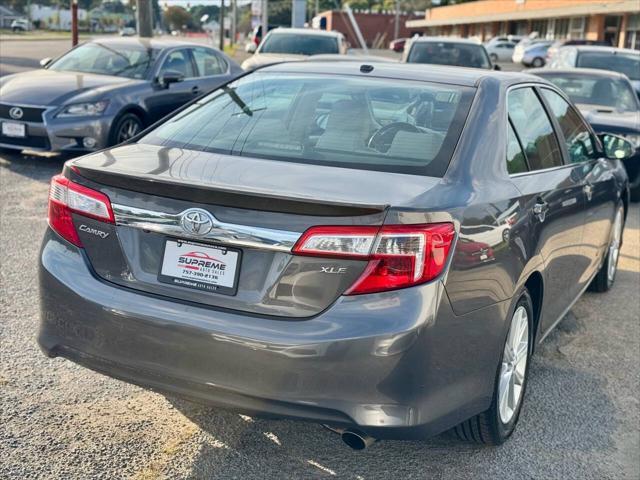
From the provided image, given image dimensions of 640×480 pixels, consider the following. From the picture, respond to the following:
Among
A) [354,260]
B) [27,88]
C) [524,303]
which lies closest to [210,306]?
[354,260]

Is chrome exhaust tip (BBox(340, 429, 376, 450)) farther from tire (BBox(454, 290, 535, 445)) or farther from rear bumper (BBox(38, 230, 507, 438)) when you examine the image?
tire (BBox(454, 290, 535, 445))

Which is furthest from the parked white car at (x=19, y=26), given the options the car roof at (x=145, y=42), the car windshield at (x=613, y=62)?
the car windshield at (x=613, y=62)

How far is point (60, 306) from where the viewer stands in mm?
3312

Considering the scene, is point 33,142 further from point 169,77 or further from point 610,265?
point 610,265

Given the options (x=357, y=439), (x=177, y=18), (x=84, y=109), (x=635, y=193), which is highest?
(x=84, y=109)

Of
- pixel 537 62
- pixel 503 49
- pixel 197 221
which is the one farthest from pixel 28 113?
pixel 503 49

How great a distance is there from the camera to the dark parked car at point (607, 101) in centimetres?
976

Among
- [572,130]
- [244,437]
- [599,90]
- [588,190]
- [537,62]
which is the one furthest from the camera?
[537,62]

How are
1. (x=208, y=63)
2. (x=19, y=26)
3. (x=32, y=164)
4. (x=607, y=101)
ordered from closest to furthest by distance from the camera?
(x=32, y=164) < (x=607, y=101) < (x=208, y=63) < (x=19, y=26)

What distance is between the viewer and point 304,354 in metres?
2.89

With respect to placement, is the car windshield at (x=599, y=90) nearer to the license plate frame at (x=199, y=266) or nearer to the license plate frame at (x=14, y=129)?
the license plate frame at (x=14, y=129)

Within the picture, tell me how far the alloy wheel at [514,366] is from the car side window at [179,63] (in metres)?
8.21

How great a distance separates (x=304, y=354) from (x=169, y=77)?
8.47 meters

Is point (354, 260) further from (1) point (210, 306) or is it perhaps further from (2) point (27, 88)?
(2) point (27, 88)
